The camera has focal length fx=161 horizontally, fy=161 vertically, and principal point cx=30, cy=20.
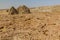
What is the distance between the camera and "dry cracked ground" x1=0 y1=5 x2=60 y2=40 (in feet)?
19.9

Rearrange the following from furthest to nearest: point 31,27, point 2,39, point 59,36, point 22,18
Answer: point 22,18
point 31,27
point 59,36
point 2,39

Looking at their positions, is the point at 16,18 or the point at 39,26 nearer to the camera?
the point at 39,26

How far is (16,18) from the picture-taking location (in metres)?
7.45

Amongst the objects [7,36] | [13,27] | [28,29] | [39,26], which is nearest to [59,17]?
[39,26]

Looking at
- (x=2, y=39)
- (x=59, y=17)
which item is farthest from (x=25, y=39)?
(x=59, y=17)

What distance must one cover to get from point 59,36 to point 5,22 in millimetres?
2337

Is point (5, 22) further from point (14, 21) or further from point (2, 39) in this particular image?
point (2, 39)

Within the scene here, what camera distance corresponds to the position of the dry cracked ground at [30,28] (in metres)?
6.05

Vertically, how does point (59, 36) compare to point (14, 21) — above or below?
below

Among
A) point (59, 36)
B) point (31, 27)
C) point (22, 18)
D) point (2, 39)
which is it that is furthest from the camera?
point (22, 18)

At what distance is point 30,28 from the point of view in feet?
21.9

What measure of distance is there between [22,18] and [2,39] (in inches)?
77.1

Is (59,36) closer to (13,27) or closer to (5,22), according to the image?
(13,27)

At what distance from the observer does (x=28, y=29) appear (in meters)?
6.56
